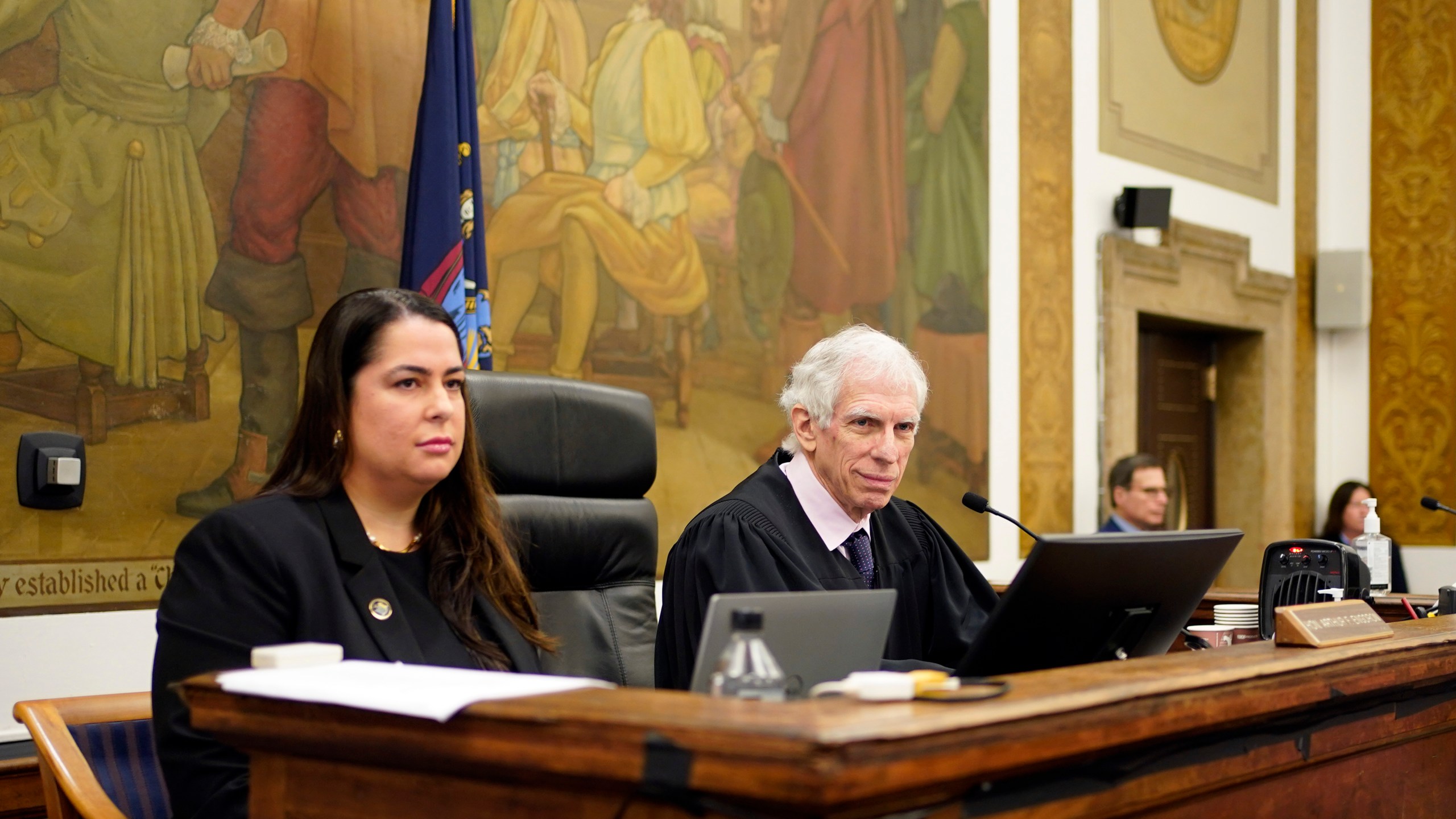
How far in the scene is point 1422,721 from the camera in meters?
2.42

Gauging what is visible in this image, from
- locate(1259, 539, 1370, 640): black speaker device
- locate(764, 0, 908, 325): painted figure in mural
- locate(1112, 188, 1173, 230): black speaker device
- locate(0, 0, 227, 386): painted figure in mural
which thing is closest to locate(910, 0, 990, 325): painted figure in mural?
locate(764, 0, 908, 325): painted figure in mural

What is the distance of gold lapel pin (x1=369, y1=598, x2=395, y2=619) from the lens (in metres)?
2.35

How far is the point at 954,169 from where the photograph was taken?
22.5 ft

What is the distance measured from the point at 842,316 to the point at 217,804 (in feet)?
14.8

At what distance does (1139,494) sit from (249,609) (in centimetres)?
550

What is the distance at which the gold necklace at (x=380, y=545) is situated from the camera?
2477mm

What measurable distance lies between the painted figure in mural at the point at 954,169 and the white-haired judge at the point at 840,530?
356 centimetres

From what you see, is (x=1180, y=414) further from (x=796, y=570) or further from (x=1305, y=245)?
(x=796, y=570)

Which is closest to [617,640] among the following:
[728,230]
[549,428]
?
[549,428]

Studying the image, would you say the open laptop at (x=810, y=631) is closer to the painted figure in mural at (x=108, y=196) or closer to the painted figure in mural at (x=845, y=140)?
the painted figure in mural at (x=108, y=196)

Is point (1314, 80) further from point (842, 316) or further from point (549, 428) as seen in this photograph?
point (549, 428)

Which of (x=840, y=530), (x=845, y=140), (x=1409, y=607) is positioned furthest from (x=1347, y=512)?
(x=840, y=530)

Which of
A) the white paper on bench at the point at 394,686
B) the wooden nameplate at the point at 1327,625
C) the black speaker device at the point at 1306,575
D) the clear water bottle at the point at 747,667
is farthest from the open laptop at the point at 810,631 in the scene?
the black speaker device at the point at 1306,575

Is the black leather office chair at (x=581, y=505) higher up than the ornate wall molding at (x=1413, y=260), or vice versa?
the ornate wall molding at (x=1413, y=260)
